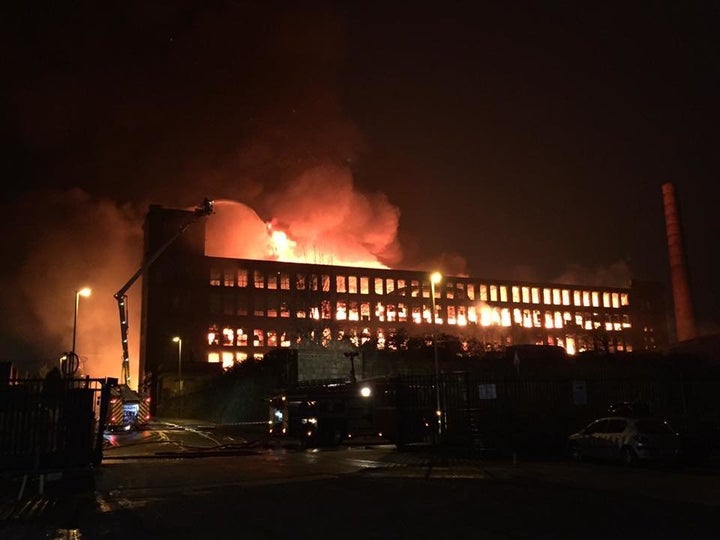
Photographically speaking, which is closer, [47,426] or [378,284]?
[47,426]

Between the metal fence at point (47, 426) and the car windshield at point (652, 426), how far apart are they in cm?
1379

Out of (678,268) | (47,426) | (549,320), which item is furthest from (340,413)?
(549,320)

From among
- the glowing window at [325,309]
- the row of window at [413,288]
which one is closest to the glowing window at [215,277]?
the row of window at [413,288]

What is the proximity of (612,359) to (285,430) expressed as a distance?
1496 inches

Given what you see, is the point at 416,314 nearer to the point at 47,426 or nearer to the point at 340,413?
the point at 340,413

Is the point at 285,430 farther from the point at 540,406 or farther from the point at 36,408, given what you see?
the point at 36,408

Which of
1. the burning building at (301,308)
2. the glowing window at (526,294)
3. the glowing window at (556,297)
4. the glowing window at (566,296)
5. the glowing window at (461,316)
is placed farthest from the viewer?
the glowing window at (566,296)

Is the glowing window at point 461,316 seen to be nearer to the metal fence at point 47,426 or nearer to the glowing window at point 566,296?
the glowing window at point 566,296

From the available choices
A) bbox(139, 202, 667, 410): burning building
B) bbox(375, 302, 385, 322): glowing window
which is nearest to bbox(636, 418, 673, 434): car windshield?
bbox(139, 202, 667, 410): burning building

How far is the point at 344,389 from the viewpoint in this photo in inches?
1083

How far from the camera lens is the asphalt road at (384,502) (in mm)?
9648

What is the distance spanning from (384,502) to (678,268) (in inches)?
2920

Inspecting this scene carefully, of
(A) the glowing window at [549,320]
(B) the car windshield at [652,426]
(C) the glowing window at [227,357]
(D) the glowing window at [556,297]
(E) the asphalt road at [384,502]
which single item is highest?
(D) the glowing window at [556,297]

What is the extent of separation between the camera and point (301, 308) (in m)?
93.0
